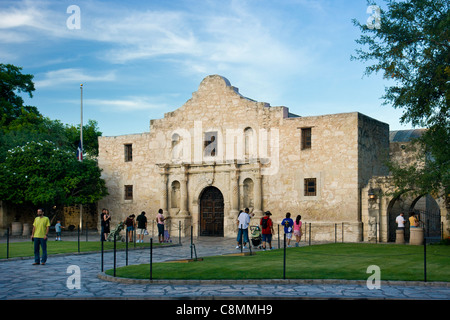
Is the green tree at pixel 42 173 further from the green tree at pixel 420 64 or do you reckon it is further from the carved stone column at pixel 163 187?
the green tree at pixel 420 64

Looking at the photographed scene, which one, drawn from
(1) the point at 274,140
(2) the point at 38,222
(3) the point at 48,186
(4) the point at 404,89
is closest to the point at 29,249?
(2) the point at 38,222

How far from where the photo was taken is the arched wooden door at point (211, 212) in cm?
3133

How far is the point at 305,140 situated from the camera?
2905 cm

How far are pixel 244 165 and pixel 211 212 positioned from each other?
3.57 m

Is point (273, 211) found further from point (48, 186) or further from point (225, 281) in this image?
point (225, 281)

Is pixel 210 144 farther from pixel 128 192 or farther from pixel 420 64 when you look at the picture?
pixel 420 64

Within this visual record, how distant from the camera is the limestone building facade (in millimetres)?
27609

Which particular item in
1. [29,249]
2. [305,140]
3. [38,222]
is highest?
[305,140]

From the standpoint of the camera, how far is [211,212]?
31.7 metres

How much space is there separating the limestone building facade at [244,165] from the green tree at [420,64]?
20.8 ft

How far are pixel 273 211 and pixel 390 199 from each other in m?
6.12

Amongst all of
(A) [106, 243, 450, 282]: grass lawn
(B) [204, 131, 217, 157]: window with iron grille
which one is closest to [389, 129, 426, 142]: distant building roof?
(B) [204, 131, 217, 157]: window with iron grille

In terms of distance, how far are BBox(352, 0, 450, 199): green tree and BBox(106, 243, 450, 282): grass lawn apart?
4.40 meters

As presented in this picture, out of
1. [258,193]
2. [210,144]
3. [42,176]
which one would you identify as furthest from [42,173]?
[258,193]
